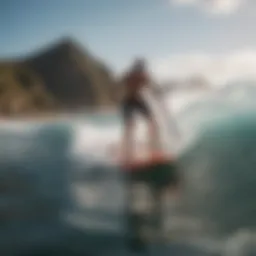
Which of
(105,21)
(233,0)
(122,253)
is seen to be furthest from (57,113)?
(233,0)

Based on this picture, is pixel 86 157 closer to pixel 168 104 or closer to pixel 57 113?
pixel 57 113

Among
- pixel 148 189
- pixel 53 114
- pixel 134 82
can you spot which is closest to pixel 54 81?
pixel 53 114

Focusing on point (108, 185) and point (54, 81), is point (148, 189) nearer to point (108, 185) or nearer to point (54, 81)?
point (108, 185)

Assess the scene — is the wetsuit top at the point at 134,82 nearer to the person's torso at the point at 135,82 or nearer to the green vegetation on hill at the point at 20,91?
the person's torso at the point at 135,82

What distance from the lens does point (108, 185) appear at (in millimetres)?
1131

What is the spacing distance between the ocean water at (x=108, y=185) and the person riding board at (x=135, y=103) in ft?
0.08

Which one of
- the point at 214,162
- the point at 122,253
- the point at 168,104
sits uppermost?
the point at 168,104

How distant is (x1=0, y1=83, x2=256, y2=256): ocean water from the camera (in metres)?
1.08

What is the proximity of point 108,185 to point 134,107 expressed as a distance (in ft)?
0.60

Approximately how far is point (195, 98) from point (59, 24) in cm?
35

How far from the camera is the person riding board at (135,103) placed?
112cm

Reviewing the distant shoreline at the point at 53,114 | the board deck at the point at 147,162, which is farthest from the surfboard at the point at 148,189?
the distant shoreline at the point at 53,114

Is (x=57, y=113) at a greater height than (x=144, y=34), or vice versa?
(x=144, y=34)

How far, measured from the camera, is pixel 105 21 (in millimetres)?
1148
